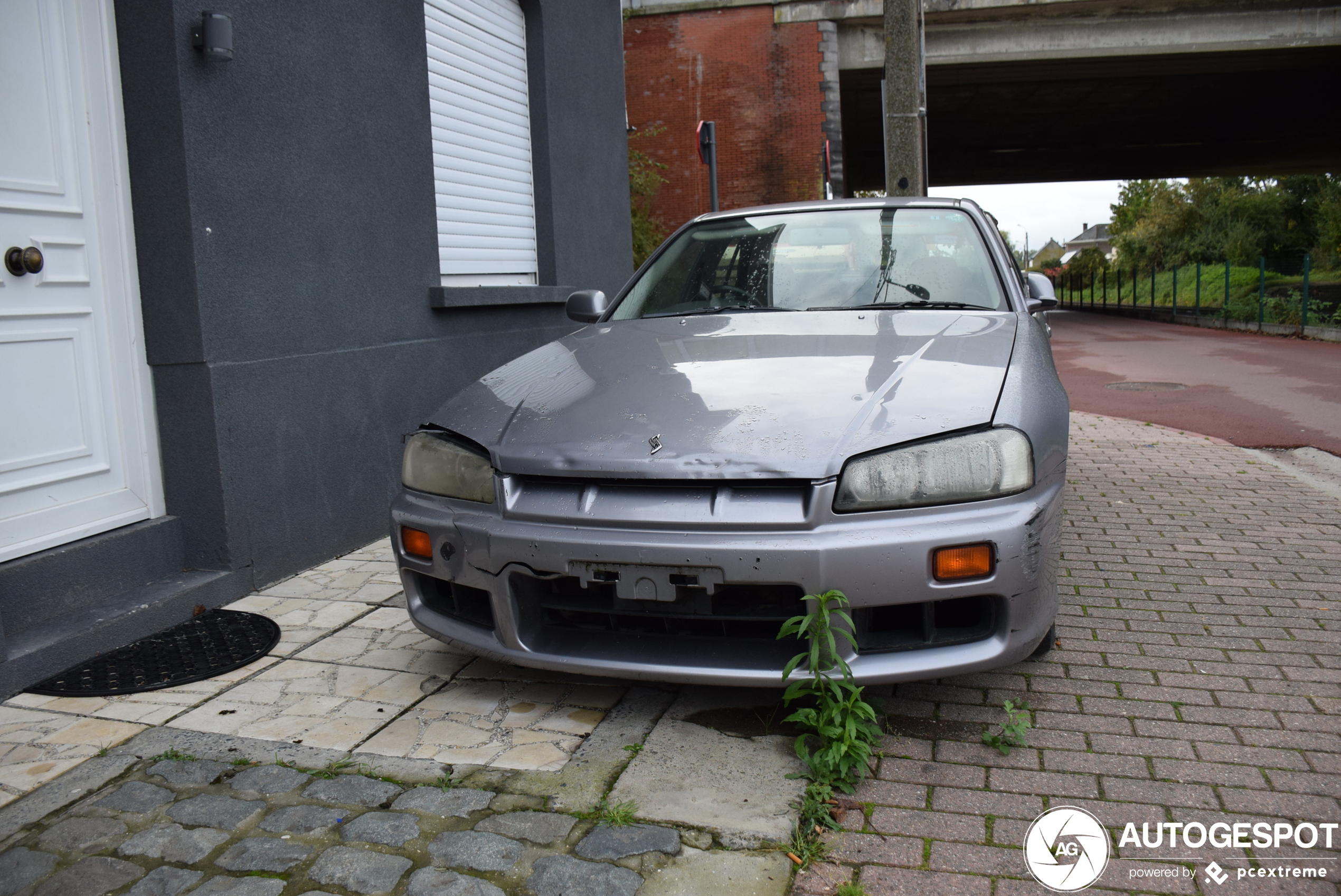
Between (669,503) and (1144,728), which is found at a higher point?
(669,503)

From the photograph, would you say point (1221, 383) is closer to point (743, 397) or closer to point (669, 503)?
point (743, 397)

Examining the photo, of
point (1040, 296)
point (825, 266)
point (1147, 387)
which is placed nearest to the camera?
point (825, 266)

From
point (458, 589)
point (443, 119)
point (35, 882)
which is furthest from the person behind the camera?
point (443, 119)

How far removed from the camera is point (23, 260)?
3.61 meters

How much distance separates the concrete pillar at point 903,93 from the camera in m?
8.86

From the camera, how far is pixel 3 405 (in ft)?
11.8

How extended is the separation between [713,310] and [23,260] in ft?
8.21

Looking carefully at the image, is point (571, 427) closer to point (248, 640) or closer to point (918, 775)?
point (918, 775)

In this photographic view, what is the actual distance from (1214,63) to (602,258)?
1933 cm

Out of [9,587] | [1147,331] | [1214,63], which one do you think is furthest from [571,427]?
[1214,63]

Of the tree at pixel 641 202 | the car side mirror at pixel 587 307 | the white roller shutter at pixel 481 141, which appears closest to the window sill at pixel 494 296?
the white roller shutter at pixel 481 141

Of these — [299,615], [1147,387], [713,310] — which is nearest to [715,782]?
[713,310]

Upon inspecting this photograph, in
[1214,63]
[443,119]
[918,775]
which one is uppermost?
[1214,63]

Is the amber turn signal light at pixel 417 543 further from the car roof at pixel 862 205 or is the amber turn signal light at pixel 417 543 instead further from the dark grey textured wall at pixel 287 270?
the car roof at pixel 862 205
